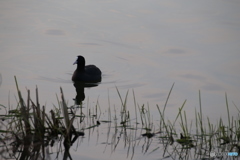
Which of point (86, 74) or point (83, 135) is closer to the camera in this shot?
point (83, 135)

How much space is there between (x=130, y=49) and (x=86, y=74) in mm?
2326

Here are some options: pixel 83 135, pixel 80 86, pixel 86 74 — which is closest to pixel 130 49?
pixel 86 74

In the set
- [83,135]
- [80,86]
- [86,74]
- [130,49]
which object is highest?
[130,49]

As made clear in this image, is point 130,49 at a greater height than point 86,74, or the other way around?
point 130,49

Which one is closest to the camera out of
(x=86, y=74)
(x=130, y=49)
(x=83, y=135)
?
(x=83, y=135)

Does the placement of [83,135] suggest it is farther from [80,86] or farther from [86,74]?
[86,74]

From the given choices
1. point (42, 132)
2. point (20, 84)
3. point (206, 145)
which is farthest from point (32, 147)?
point (20, 84)

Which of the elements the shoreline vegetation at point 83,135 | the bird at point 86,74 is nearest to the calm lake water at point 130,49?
the bird at point 86,74

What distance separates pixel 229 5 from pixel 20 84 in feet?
33.8

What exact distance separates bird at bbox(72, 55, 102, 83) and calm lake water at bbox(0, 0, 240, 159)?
29 cm

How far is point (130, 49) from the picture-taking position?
1603 cm

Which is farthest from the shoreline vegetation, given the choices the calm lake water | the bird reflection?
the bird reflection

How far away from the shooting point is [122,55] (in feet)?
51.6

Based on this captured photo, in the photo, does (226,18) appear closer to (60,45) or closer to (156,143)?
(60,45)
